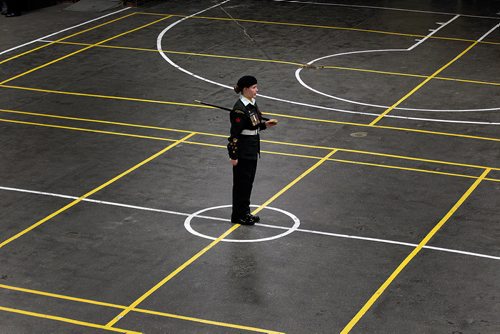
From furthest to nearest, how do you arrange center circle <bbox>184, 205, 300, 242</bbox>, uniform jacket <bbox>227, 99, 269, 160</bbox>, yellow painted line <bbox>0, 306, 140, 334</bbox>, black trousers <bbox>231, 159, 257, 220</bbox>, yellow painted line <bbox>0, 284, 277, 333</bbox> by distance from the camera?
black trousers <bbox>231, 159, 257, 220</bbox> → uniform jacket <bbox>227, 99, 269, 160</bbox> → center circle <bbox>184, 205, 300, 242</bbox> → yellow painted line <bbox>0, 284, 277, 333</bbox> → yellow painted line <bbox>0, 306, 140, 334</bbox>

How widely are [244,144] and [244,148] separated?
7cm

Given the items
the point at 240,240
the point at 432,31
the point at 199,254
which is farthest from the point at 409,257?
the point at 432,31

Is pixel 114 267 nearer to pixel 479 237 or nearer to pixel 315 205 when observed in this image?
pixel 315 205

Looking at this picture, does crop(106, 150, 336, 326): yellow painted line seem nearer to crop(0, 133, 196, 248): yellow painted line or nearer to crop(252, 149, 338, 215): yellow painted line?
crop(252, 149, 338, 215): yellow painted line

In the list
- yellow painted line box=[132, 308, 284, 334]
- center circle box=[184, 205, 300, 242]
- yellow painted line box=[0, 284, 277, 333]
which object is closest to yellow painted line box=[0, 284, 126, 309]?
yellow painted line box=[0, 284, 277, 333]

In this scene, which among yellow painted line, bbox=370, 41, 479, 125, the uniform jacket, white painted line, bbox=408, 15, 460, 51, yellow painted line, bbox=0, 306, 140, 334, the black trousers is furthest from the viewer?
white painted line, bbox=408, 15, 460, 51

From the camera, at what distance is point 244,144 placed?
62.5 ft

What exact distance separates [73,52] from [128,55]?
5.45 feet

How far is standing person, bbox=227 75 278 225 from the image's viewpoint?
62.1 feet

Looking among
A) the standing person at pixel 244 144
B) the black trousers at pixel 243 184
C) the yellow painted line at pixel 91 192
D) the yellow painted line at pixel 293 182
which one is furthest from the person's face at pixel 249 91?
the yellow painted line at pixel 91 192

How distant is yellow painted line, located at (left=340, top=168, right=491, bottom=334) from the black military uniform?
115 inches

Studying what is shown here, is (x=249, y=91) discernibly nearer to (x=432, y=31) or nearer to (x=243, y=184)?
(x=243, y=184)

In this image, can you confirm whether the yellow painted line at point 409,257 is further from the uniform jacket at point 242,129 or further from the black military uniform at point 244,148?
the uniform jacket at point 242,129

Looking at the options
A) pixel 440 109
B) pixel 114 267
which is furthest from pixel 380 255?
pixel 440 109
